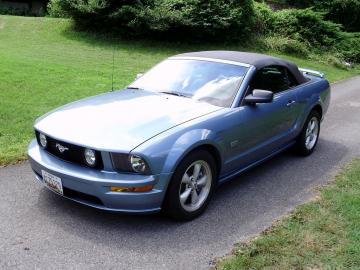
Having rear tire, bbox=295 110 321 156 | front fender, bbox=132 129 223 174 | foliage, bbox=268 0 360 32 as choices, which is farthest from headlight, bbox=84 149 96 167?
foliage, bbox=268 0 360 32

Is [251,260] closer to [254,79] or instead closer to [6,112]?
[254,79]

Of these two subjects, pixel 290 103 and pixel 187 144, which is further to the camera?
pixel 290 103

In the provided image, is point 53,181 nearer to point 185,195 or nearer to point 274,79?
point 185,195

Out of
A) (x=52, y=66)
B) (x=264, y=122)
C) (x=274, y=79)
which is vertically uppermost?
(x=274, y=79)

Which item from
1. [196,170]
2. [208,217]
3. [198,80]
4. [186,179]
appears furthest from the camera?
[198,80]

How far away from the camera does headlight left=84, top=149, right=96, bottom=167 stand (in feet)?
13.1

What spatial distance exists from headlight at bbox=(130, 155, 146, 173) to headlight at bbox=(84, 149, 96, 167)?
34 cm

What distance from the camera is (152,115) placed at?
450cm

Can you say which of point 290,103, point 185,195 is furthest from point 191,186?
point 290,103

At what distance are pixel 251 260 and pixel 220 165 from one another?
122 centimetres

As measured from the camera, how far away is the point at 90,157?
13.2ft

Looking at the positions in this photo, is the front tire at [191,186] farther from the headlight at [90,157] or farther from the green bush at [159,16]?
the green bush at [159,16]

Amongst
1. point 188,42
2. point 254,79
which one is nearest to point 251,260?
point 254,79

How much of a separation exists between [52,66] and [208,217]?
858 centimetres
